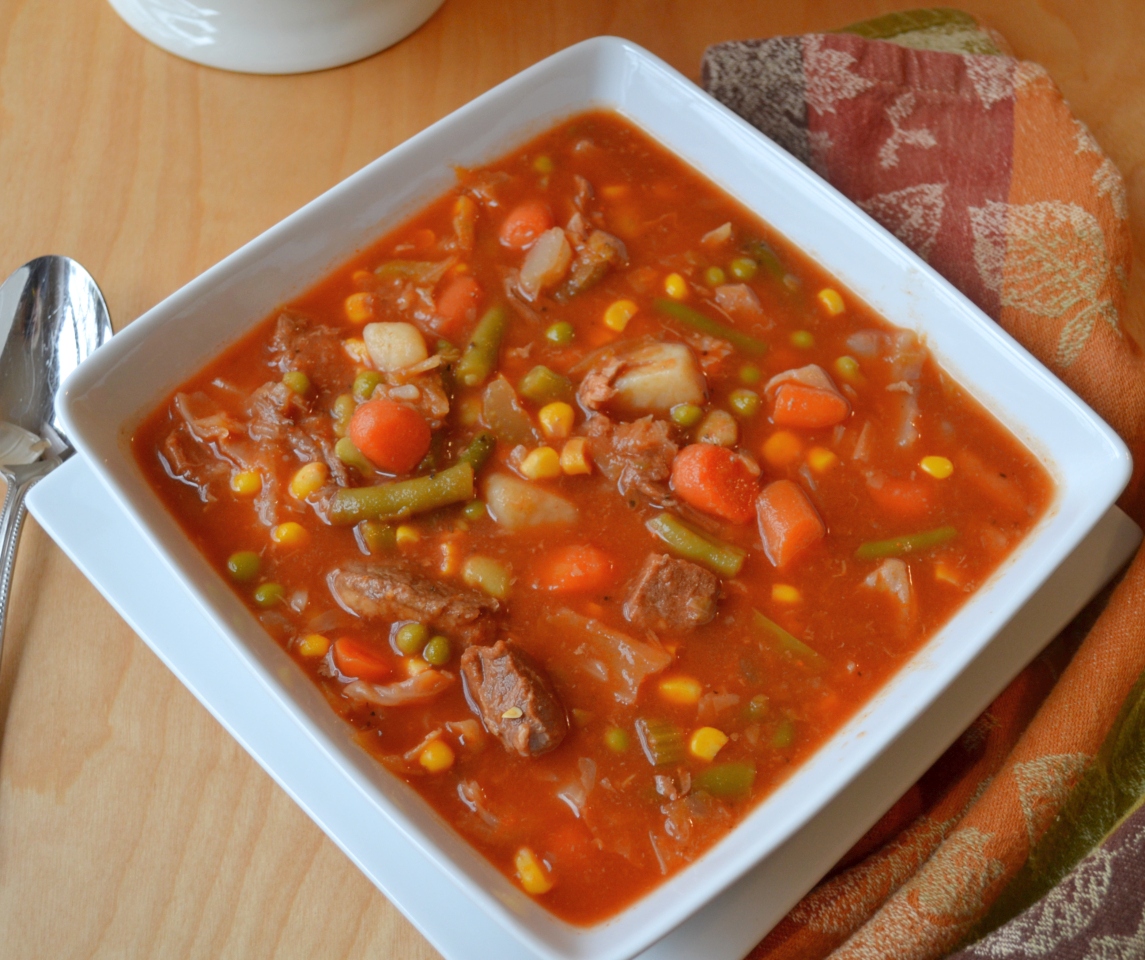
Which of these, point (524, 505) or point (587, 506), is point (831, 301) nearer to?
point (587, 506)

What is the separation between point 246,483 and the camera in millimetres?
3016

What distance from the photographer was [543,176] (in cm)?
362

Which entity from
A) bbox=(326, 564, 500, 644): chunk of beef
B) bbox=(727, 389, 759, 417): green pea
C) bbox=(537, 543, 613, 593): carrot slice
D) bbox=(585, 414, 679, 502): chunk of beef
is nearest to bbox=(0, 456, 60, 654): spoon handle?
bbox=(326, 564, 500, 644): chunk of beef

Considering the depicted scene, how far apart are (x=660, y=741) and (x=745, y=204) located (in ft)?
6.02

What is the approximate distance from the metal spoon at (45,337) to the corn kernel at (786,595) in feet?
7.22

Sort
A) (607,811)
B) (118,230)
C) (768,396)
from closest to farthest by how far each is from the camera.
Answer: (607,811) → (768,396) → (118,230)

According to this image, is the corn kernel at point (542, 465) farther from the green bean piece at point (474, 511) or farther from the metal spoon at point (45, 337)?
the metal spoon at point (45, 337)

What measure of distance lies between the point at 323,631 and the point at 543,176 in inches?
67.1

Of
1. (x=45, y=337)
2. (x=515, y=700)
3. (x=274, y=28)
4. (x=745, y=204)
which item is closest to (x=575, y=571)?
(x=515, y=700)

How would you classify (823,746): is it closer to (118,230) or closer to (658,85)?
(658,85)

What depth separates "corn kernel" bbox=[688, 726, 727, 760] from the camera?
2727mm

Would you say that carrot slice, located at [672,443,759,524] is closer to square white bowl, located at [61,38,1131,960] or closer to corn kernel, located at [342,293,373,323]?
square white bowl, located at [61,38,1131,960]

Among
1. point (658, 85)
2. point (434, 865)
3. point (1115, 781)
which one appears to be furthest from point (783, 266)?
point (434, 865)

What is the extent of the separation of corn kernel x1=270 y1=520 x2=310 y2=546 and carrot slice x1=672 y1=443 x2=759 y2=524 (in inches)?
41.0
